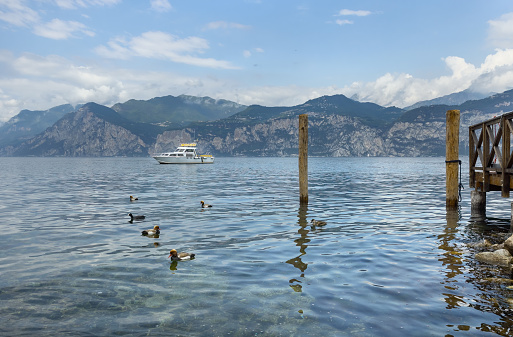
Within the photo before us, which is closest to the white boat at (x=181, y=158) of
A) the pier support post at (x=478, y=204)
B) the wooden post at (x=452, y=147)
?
the wooden post at (x=452, y=147)

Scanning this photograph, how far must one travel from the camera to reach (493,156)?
1839cm

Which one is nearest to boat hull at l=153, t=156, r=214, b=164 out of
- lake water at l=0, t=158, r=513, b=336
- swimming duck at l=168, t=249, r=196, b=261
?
lake water at l=0, t=158, r=513, b=336

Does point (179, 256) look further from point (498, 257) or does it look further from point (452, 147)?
point (452, 147)

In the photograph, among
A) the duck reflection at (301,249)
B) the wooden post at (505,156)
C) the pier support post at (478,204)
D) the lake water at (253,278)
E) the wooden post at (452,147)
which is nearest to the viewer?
the lake water at (253,278)

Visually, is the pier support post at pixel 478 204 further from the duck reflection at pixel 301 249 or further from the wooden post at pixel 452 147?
the duck reflection at pixel 301 249

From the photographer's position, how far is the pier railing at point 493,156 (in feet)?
49.3

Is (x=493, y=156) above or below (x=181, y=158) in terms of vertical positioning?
below

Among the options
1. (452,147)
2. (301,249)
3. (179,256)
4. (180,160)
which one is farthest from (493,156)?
(180,160)

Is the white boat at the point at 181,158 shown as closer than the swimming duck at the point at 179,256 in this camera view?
No

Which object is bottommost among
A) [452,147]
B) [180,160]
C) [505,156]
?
[180,160]

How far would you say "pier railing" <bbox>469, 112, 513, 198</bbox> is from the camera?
592 inches

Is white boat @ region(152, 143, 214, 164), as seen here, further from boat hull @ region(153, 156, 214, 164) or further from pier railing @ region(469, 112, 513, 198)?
pier railing @ region(469, 112, 513, 198)

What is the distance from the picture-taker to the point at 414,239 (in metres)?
15.2

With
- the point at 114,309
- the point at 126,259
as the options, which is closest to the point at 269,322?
the point at 114,309
